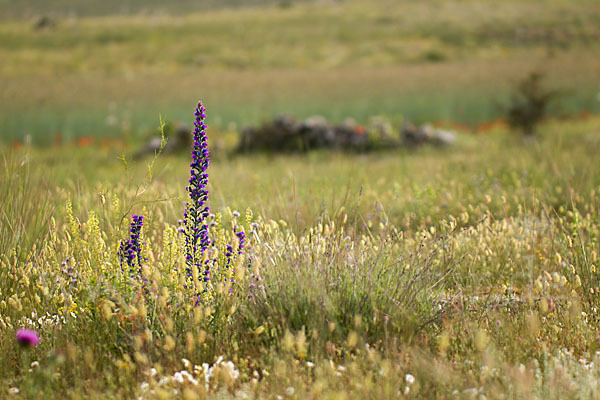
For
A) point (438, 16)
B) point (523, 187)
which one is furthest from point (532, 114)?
point (438, 16)

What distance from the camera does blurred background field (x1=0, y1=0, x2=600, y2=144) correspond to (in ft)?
46.3

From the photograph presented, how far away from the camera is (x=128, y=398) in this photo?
2.34 meters

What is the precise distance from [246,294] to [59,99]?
47.3ft

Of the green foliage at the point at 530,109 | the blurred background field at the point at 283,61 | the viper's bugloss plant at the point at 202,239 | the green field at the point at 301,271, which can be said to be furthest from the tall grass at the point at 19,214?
the green foliage at the point at 530,109

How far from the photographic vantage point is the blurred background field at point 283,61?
14102mm

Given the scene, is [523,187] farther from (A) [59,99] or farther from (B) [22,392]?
(A) [59,99]

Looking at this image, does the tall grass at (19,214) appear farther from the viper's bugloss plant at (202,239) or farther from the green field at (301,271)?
the viper's bugloss plant at (202,239)

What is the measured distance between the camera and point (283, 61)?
33.2 metres

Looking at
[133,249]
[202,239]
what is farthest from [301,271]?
[133,249]

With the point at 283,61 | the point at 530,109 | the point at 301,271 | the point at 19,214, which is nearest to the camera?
the point at 301,271

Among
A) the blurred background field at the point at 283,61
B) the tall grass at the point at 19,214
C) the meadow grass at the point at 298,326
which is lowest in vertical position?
the meadow grass at the point at 298,326

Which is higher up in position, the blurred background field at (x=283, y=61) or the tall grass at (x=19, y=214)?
the blurred background field at (x=283, y=61)

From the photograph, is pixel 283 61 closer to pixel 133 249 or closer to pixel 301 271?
pixel 133 249

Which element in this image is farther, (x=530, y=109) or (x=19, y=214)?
(x=530, y=109)
